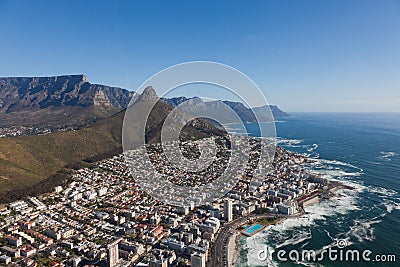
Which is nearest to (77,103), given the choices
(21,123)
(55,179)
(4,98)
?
(21,123)

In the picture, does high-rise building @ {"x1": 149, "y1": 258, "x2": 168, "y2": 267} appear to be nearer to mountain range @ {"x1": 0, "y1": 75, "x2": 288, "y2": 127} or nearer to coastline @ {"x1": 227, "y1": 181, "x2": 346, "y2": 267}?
coastline @ {"x1": 227, "y1": 181, "x2": 346, "y2": 267}

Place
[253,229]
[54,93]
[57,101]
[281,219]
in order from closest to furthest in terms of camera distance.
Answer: [253,229] < [281,219] < [57,101] < [54,93]

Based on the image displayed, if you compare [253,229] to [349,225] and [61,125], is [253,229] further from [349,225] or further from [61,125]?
[61,125]

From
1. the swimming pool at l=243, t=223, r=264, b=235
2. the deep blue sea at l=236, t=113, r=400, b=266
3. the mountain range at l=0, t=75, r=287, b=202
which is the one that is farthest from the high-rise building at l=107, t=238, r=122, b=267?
the swimming pool at l=243, t=223, r=264, b=235

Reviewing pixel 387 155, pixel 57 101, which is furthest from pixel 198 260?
pixel 57 101

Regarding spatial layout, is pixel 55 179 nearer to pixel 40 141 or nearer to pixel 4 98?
pixel 40 141
